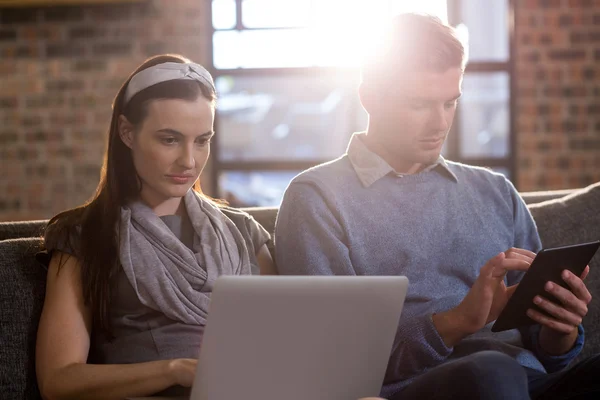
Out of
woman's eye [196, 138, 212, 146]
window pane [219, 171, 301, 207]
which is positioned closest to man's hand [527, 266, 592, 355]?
woman's eye [196, 138, 212, 146]

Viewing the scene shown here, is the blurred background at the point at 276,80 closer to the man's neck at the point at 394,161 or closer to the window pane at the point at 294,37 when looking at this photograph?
the window pane at the point at 294,37

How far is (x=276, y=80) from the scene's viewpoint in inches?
172

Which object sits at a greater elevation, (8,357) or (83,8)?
(83,8)

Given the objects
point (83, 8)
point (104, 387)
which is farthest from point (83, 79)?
point (104, 387)

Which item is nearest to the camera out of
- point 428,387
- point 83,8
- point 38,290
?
point 428,387

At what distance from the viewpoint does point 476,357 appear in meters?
1.30

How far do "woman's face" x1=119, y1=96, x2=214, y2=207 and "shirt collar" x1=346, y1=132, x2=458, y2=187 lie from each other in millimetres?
377

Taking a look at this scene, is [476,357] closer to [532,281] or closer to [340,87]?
[532,281]

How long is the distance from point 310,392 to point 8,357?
2.15 ft

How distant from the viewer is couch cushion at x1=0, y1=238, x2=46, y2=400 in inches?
61.9

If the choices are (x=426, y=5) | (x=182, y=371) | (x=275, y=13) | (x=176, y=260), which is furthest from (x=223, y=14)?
(x=182, y=371)

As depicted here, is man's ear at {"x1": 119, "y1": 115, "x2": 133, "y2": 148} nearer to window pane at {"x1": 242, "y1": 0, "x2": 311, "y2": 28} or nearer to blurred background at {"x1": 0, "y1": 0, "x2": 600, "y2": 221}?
blurred background at {"x1": 0, "y1": 0, "x2": 600, "y2": 221}

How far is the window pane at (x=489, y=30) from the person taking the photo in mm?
4266

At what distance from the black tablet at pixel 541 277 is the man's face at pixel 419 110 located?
37cm
